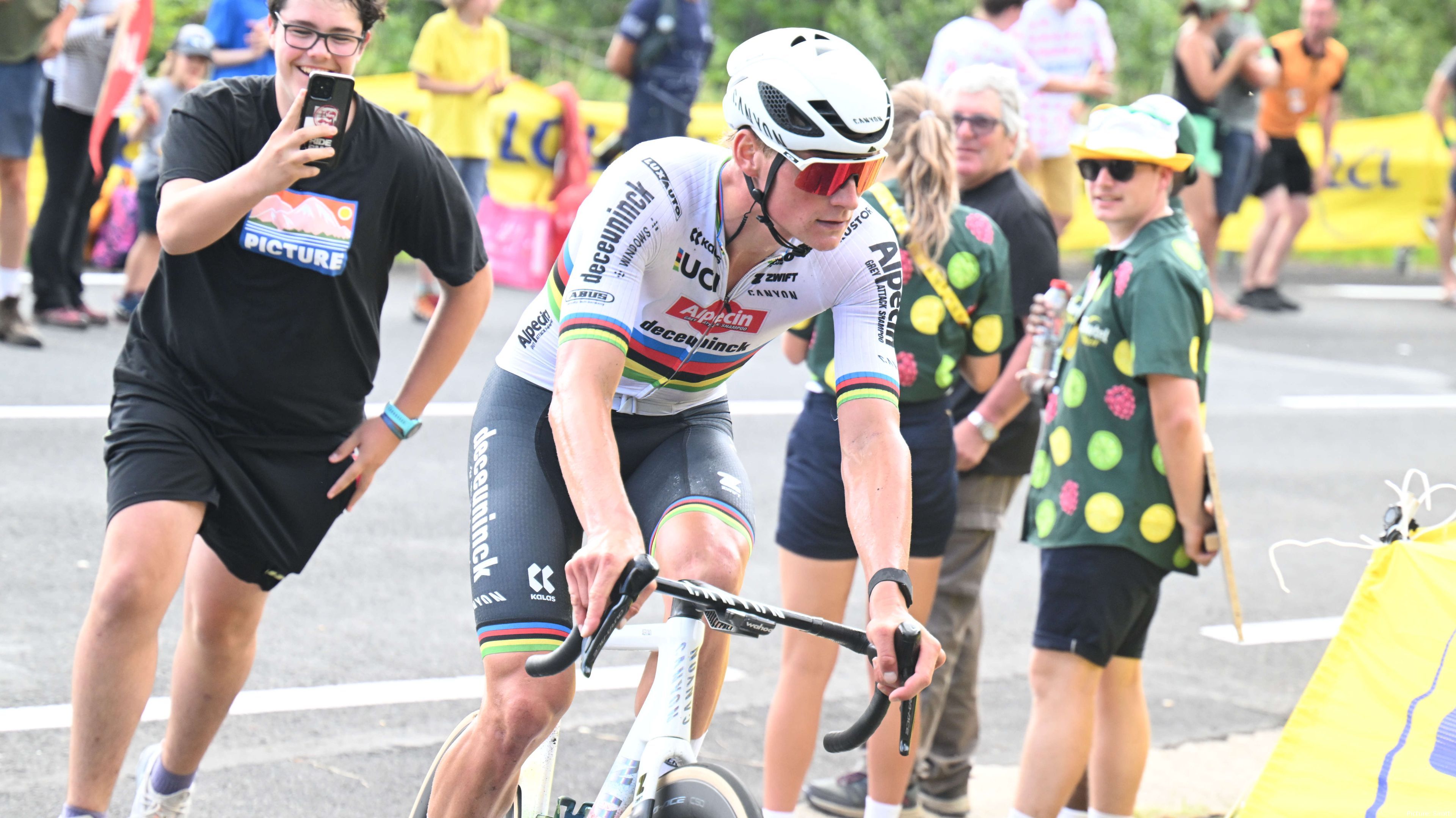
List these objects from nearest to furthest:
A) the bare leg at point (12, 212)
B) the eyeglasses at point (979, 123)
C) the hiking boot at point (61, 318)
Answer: the eyeglasses at point (979, 123), the bare leg at point (12, 212), the hiking boot at point (61, 318)

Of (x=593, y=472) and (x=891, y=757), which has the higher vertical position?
(x=593, y=472)

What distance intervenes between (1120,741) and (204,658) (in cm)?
257

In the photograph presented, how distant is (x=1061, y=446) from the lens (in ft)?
14.7

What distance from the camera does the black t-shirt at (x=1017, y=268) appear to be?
5.13m

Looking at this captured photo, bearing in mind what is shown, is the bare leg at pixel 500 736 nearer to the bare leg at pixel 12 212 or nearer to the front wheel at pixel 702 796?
the front wheel at pixel 702 796

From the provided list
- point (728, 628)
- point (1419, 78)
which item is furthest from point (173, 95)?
point (1419, 78)

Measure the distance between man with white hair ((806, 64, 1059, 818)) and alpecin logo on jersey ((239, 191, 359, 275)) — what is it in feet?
6.72

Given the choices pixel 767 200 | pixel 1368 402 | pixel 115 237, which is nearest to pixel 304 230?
pixel 767 200

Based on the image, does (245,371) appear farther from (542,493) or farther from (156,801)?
(156,801)

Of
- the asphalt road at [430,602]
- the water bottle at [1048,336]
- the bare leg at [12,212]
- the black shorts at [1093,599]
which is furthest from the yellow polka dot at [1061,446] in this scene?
the bare leg at [12,212]

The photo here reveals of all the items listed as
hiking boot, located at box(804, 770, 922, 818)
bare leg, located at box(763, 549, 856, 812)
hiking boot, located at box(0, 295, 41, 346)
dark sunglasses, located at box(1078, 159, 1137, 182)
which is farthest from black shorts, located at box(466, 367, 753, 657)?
hiking boot, located at box(0, 295, 41, 346)

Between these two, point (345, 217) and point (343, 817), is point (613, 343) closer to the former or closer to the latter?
point (345, 217)

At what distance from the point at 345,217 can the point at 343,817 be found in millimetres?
1738

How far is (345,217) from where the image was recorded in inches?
155
